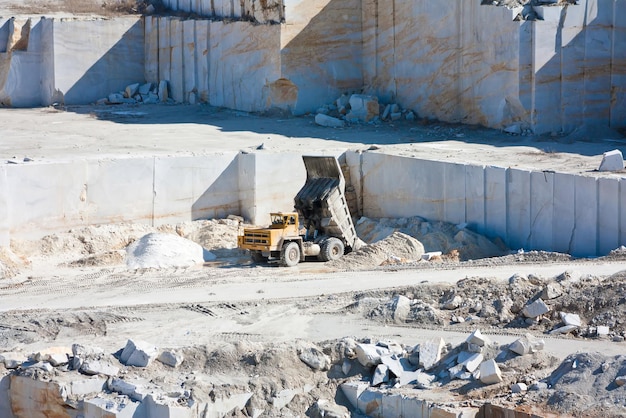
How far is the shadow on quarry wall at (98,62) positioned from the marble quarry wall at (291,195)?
1118 cm

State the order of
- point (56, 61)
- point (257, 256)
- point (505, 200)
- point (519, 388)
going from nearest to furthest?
point (519, 388), point (257, 256), point (505, 200), point (56, 61)

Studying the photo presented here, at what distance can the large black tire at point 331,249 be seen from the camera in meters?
24.2

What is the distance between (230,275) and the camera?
74.1 ft

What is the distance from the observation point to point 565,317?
16578 mm

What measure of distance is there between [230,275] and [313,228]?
9.32 ft

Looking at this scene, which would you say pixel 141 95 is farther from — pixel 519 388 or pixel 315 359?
pixel 519 388

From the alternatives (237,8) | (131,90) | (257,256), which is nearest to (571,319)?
(257,256)

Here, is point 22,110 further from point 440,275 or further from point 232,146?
point 440,275

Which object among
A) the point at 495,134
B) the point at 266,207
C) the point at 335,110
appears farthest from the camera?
the point at 335,110

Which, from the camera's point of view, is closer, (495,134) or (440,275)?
(440,275)

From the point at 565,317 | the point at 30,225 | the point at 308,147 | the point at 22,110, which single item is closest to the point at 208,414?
the point at 565,317

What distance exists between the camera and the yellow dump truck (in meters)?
23.5

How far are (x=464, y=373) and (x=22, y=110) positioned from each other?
24.7 metres

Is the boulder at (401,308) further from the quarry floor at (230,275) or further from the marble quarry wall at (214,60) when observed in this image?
the marble quarry wall at (214,60)
